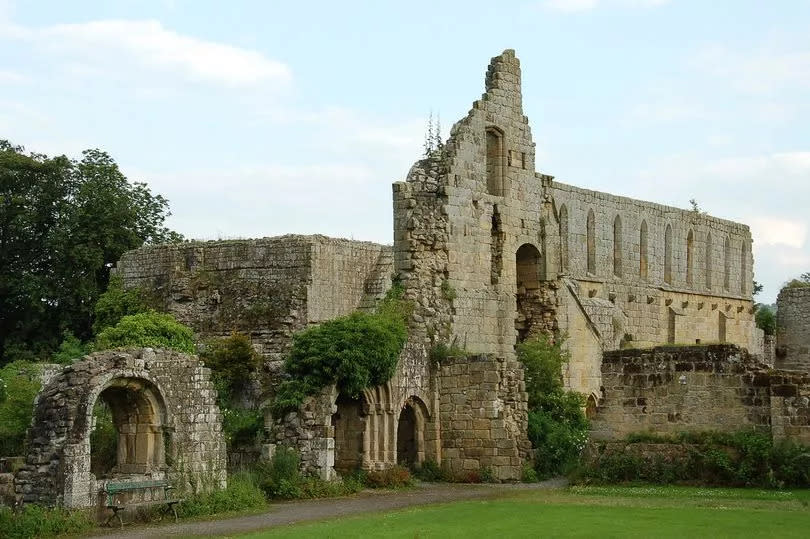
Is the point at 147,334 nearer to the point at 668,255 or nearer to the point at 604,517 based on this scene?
the point at 604,517

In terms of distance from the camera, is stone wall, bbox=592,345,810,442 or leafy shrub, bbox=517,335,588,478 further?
leafy shrub, bbox=517,335,588,478

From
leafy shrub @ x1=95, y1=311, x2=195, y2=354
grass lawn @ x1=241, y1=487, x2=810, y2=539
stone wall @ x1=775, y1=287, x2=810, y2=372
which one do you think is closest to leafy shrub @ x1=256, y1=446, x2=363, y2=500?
grass lawn @ x1=241, y1=487, x2=810, y2=539

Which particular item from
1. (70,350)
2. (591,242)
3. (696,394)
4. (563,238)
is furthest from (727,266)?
(696,394)

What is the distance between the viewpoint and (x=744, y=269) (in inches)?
2140

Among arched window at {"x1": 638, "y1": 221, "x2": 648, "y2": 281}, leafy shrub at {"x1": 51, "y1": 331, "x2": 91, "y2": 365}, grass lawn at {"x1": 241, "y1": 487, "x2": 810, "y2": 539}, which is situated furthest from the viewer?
arched window at {"x1": 638, "y1": 221, "x2": 648, "y2": 281}

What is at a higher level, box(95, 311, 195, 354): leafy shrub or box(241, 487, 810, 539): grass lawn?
box(95, 311, 195, 354): leafy shrub

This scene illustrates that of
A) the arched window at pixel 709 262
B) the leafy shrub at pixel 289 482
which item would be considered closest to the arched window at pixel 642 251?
the arched window at pixel 709 262

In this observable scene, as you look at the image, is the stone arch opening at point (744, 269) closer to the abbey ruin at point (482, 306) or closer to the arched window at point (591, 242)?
the abbey ruin at point (482, 306)

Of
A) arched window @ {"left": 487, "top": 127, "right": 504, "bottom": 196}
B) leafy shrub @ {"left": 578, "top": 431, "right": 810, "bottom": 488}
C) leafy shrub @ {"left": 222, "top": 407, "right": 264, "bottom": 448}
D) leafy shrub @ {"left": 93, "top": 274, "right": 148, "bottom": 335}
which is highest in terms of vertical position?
arched window @ {"left": 487, "top": 127, "right": 504, "bottom": 196}

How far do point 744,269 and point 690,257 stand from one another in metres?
4.19

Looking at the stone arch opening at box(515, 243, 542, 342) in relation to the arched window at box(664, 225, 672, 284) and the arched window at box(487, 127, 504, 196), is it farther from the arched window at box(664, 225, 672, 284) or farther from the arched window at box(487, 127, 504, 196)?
the arched window at box(664, 225, 672, 284)

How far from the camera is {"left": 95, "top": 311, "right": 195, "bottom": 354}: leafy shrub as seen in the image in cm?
3506

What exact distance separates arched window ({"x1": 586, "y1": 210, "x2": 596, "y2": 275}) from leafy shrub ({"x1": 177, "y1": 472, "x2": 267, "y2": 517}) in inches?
762

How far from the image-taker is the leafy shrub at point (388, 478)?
3219 cm
